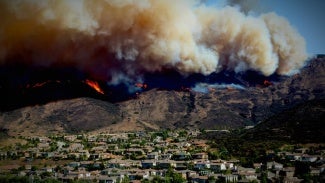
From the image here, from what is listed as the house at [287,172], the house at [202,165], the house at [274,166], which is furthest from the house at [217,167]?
the house at [287,172]

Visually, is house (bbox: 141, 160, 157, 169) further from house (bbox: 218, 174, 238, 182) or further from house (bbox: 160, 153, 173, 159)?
house (bbox: 218, 174, 238, 182)

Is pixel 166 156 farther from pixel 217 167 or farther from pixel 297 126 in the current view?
pixel 297 126

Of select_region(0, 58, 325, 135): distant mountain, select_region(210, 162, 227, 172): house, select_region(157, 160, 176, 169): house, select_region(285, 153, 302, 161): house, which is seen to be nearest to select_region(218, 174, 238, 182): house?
select_region(210, 162, 227, 172): house

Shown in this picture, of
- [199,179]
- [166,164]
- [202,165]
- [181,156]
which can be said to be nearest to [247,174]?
[199,179]

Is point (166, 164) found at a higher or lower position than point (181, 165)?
higher

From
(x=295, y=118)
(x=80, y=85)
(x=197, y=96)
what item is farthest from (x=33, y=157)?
(x=197, y=96)
